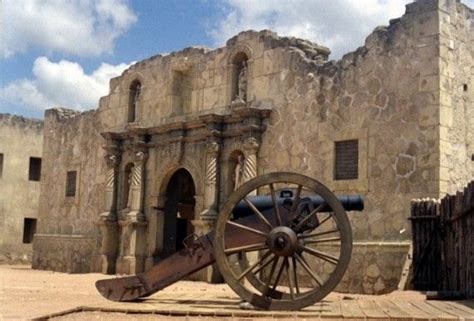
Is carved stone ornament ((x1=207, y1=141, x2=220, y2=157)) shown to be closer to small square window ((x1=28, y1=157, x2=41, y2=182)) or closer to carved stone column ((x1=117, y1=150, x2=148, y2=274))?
carved stone column ((x1=117, y1=150, x2=148, y2=274))

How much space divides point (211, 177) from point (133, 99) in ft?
15.7

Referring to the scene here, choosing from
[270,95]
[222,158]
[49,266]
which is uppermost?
[270,95]

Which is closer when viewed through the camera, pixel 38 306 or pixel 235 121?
pixel 38 306

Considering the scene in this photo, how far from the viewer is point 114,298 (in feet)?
28.5

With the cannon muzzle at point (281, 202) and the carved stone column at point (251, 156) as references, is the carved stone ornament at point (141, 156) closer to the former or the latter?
the carved stone column at point (251, 156)

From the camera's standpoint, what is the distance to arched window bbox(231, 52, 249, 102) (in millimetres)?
15586

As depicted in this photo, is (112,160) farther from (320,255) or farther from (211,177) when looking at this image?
(320,255)

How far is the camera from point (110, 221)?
17891mm

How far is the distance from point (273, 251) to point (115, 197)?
10931 millimetres

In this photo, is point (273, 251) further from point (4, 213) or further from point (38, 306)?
point (4, 213)

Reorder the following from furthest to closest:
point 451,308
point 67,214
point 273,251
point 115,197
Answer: point 67,214
point 115,197
point 273,251
point 451,308

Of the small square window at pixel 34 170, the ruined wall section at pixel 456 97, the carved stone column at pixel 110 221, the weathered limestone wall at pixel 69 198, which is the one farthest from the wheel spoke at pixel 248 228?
the small square window at pixel 34 170

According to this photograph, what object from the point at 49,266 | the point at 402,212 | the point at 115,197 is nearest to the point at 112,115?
the point at 115,197

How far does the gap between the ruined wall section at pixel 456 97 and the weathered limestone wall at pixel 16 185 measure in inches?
792
